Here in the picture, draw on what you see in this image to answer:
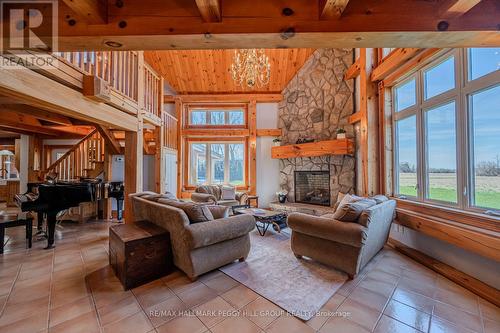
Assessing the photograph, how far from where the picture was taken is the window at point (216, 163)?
6758 millimetres

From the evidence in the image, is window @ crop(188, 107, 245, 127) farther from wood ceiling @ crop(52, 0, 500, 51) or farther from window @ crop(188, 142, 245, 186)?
wood ceiling @ crop(52, 0, 500, 51)

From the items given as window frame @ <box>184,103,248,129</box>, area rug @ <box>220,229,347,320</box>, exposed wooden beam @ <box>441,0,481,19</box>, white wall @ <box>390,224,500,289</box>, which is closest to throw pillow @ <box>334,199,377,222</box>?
area rug @ <box>220,229,347,320</box>

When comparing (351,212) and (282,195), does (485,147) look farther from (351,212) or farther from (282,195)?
(282,195)

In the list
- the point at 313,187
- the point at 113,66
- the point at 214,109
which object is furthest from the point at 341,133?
the point at 113,66

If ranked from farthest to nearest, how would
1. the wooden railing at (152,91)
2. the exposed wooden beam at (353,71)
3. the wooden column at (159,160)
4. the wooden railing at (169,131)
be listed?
1. the wooden railing at (169,131)
2. the wooden column at (159,160)
3. the wooden railing at (152,91)
4. the exposed wooden beam at (353,71)

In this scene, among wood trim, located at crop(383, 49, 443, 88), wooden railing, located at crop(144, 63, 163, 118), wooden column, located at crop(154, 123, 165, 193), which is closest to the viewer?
wood trim, located at crop(383, 49, 443, 88)

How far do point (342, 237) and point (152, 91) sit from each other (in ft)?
15.9

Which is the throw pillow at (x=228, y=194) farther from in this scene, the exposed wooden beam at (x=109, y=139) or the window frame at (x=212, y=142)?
the exposed wooden beam at (x=109, y=139)

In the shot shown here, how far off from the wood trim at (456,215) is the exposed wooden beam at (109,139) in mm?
5998

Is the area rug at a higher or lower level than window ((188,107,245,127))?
lower

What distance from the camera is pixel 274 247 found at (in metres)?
3.24

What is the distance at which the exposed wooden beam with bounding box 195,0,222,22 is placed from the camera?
1234 mm

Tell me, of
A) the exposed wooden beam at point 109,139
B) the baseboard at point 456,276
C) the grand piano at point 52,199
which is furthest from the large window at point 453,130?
the exposed wooden beam at point 109,139

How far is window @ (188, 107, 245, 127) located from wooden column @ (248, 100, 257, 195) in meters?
0.38
